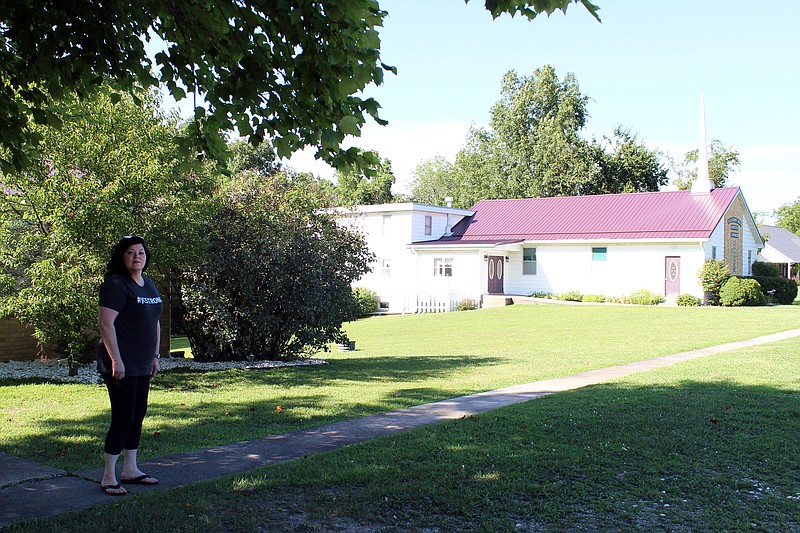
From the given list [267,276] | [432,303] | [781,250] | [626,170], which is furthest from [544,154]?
[267,276]

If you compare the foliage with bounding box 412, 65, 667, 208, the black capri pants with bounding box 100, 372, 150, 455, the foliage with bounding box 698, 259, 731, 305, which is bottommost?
the black capri pants with bounding box 100, 372, 150, 455

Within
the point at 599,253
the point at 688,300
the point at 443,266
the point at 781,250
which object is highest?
the point at 781,250

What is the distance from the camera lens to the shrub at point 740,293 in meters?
32.6

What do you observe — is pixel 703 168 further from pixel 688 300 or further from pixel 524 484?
pixel 524 484

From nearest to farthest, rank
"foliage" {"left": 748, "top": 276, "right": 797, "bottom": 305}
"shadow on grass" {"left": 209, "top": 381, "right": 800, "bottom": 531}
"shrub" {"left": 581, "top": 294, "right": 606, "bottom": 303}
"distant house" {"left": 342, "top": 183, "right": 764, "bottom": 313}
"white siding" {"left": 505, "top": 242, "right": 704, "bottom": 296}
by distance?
"shadow on grass" {"left": 209, "top": 381, "right": 800, "bottom": 531}
"white siding" {"left": 505, "top": 242, "right": 704, "bottom": 296}
"distant house" {"left": 342, "top": 183, "right": 764, "bottom": 313}
"shrub" {"left": 581, "top": 294, "right": 606, "bottom": 303}
"foliage" {"left": 748, "top": 276, "right": 797, "bottom": 305}

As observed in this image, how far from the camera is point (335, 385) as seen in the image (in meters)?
11.2

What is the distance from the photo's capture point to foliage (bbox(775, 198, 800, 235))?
338 feet

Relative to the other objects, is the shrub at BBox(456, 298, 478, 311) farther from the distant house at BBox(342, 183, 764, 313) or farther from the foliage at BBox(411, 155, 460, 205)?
the foliage at BBox(411, 155, 460, 205)

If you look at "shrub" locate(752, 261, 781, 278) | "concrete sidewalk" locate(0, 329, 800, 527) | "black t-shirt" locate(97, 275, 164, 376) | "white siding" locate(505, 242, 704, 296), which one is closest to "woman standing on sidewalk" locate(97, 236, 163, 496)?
"black t-shirt" locate(97, 275, 164, 376)

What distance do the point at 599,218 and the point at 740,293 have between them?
9.03 metres

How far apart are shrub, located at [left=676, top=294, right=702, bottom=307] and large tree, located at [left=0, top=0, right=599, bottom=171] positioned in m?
30.4

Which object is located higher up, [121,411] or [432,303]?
[432,303]

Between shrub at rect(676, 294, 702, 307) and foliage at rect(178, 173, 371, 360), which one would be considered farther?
shrub at rect(676, 294, 702, 307)

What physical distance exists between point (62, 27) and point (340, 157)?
274cm
